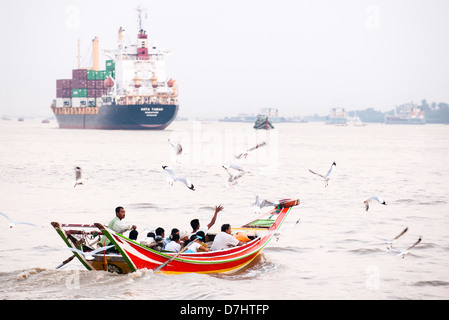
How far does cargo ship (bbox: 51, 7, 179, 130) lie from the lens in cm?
10506

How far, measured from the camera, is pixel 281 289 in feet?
47.0

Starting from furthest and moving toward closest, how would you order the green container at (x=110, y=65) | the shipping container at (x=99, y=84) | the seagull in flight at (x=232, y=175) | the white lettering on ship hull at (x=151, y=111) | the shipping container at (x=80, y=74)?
1. the green container at (x=110, y=65)
2. the shipping container at (x=80, y=74)
3. the shipping container at (x=99, y=84)
4. the white lettering on ship hull at (x=151, y=111)
5. the seagull in flight at (x=232, y=175)

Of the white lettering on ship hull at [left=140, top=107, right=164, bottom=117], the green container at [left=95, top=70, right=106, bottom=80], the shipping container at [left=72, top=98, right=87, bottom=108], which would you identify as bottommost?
the white lettering on ship hull at [left=140, top=107, right=164, bottom=117]

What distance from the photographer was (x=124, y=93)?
109m

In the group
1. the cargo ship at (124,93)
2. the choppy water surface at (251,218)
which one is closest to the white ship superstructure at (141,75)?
the cargo ship at (124,93)

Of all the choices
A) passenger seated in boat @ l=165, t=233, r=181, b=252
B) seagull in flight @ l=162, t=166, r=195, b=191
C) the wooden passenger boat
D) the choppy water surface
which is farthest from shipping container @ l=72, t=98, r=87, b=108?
passenger seated in boat @ l=165, t=233, r=181, b=252

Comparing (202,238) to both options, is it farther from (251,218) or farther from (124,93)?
(124,93)

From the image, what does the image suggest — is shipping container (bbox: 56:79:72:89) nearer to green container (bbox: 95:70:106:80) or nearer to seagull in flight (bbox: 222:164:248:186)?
green container (bbox: 95:70:106:80)

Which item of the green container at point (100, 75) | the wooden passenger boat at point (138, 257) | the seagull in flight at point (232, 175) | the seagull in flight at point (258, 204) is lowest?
the wooden passenger boat at point (138, 257)

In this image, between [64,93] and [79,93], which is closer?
[79,93]

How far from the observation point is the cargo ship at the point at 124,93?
105062 mm

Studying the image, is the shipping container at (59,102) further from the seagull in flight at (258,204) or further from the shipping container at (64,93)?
the seagull in flight at (258,204)

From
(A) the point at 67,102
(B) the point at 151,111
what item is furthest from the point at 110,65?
(B) the point at 151,111
